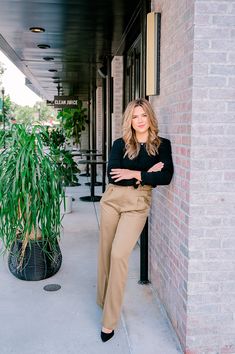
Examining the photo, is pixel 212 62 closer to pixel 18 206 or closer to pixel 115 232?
pixel 115 232

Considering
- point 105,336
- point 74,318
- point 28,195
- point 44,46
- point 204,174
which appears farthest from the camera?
point 44,46

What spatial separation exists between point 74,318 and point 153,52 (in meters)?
2.18

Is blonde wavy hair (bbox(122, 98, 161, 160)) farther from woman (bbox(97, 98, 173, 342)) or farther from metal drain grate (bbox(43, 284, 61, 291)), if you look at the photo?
metal drain grate (bbox(43, 284, 61, 291))

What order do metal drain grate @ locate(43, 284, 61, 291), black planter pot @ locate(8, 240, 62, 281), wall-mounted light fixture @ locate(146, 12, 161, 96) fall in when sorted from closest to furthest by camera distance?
wall-mounted light fixture @ locate(146, 12, 161, 96), metal drain grate @ locate(43, 284, 61, 291), black planter pot @ locate(8, 240, 62, 281)

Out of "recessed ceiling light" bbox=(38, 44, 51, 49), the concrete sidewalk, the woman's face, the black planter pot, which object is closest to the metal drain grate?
the concrete sidewalk

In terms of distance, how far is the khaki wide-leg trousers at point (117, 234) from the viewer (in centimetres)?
281

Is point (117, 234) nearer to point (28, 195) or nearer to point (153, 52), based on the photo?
point (28, 195)

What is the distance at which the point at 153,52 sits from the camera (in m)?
3.39

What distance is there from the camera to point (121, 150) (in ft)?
9.87

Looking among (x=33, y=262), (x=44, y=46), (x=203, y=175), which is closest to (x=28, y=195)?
(x=33, y=262)

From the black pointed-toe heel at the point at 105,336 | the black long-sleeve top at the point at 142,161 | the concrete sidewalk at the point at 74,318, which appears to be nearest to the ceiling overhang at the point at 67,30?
the black long-sleeve top at the point at 142,161

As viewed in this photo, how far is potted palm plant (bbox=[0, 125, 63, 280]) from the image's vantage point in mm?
3531

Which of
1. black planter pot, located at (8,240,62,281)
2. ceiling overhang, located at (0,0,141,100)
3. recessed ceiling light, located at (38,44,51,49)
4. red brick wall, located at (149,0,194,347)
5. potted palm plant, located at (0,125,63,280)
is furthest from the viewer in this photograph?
recessed ceiling light, located at (38,44,51,49)

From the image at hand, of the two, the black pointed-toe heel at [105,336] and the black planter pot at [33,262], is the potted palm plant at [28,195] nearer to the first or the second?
the black planter pot at [33,262]
